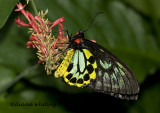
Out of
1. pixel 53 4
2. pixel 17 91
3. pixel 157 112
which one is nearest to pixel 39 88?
pixel 17 91

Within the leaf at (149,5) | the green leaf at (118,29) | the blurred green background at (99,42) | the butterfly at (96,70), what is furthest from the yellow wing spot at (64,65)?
the leaf at (149,5)

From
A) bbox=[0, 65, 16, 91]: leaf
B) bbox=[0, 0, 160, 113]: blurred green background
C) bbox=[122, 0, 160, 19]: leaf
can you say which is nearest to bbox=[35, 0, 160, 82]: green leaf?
bbox=[0, 0, 160, 113]: blurred green background

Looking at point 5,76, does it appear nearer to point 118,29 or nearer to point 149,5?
point 118,29

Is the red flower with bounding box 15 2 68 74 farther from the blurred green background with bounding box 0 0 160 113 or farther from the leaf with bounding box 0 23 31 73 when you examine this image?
the leaf with bounding box 0 23 31 73

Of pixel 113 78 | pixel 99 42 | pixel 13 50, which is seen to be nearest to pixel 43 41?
pixel 113 78

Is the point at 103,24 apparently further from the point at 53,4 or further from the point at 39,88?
the point at 39,88

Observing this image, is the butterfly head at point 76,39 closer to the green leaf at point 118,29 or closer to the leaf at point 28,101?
the green leaf at point 118,29

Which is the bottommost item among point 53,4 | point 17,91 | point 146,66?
point 17,91
